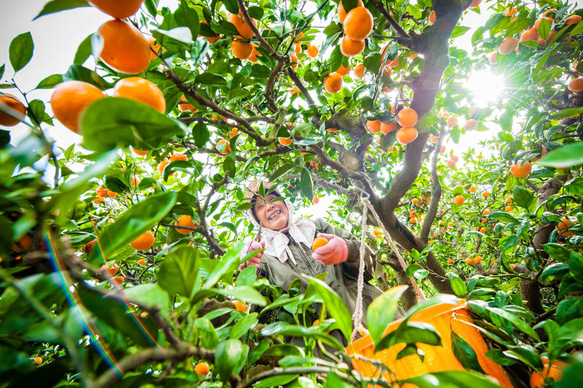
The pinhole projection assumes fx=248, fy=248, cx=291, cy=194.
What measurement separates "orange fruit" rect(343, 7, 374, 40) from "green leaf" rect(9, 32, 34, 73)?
2.81ft

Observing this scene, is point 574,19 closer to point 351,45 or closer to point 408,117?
point 408,117

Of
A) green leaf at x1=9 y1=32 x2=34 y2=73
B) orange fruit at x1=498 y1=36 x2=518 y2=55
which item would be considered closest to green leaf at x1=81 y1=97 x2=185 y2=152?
green leaf at x1=9 y1=32 x2=34 y2=73

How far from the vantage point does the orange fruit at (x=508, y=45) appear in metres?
1.46

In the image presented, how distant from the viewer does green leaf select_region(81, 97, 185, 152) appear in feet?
0.79

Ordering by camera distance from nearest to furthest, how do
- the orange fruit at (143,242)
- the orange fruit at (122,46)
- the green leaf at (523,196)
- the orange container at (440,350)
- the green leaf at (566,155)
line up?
the green leaf at (566,155) → the orange fruit at (122,46) → the orange container at (440,350) → the orange fruit at (143,242) → the green leaf at (523,196)

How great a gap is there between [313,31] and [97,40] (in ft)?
4.06

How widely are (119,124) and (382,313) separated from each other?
0.40 meters

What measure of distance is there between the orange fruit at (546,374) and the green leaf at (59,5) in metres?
0.93

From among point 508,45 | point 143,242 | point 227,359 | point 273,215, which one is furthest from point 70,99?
point 508,45

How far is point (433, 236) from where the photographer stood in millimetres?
3756

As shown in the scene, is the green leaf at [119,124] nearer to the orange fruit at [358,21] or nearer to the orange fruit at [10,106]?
the orange fruit at [10,106]

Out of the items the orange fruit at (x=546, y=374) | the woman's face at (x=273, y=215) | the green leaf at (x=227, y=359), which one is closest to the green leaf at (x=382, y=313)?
the green leaf at (x=227, y=359)

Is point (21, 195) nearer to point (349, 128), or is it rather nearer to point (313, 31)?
point (313, 31)

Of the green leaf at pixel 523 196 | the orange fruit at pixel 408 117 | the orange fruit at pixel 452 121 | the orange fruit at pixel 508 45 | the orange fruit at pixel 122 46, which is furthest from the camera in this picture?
the orange fruit at pixel 452 121
